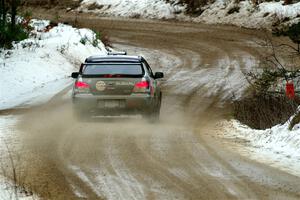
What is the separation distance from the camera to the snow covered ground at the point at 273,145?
1077 centimetres

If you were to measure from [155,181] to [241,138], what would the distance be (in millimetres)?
4638

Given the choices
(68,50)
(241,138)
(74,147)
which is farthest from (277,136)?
(68,50)

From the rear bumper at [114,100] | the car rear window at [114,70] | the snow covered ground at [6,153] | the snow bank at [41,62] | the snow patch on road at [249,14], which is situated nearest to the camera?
the snow covered ground at [6,153]

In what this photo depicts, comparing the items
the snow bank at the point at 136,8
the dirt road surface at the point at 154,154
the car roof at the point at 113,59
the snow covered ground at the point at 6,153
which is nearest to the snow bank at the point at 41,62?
the dirt road surface at the point at 154,154

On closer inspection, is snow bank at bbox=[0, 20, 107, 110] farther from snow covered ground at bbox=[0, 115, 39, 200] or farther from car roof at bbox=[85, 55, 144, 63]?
car roof at bbox=[85, 55, 144, 63]

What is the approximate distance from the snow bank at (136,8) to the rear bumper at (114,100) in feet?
89.5

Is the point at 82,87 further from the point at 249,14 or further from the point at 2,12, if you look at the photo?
the point at 249,14

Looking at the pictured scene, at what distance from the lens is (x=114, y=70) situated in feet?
50.3

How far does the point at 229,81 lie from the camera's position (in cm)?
2297

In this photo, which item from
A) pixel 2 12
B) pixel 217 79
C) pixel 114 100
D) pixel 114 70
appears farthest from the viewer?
pixel 2 12

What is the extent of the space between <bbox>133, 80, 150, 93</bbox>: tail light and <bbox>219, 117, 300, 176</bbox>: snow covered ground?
2008 mm

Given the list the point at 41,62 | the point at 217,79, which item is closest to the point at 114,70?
the point at 217,79

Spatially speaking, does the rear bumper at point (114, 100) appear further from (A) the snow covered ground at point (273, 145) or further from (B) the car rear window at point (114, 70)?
(A) the snow covered ground at point (273, 145)

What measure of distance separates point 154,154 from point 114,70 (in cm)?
430
